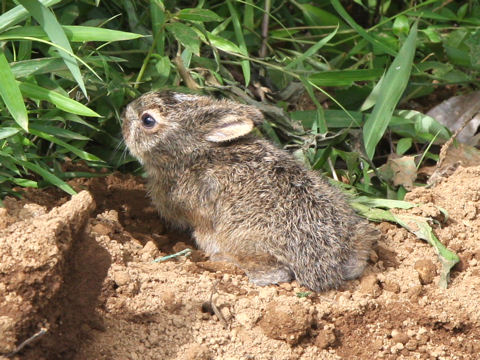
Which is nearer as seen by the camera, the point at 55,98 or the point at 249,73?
the point at 55,98

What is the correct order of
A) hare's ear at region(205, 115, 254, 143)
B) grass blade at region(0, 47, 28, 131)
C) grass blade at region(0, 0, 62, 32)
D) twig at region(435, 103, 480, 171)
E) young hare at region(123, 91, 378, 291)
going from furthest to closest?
twig at region(435, 103, 480, 171)
hare's ear at region(205, 115, 254, 143)
young hare at region(123, 91, 378, 291)
grass blade at region(0, 0, 62, 32)
grass blade at region(0, 47, 28, 131)

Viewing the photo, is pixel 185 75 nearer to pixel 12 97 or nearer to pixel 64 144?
pixel 64 144

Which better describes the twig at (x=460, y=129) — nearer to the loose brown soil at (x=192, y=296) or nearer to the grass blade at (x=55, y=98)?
the loose brown soil at (x=192, y=296)

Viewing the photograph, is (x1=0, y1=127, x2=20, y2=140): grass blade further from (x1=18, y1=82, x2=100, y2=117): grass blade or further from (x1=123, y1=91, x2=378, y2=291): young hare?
(x1=123, y1=91, x2=378, y2=291): young hare

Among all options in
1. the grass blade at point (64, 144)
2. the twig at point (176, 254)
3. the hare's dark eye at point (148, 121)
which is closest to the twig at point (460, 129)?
the twig at point (176, 254)

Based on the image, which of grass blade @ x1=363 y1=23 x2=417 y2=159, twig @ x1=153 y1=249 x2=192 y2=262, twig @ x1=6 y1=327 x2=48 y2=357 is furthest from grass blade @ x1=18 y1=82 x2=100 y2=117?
grass blade @ x1=363 y1=23 x2=417 y2=159

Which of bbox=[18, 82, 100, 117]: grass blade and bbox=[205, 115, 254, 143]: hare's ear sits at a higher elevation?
bbox=[18, 82, 100, 117]: grass blade

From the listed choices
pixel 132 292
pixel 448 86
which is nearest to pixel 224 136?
pixel 132 292

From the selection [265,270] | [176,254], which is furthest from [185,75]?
[265,270]
